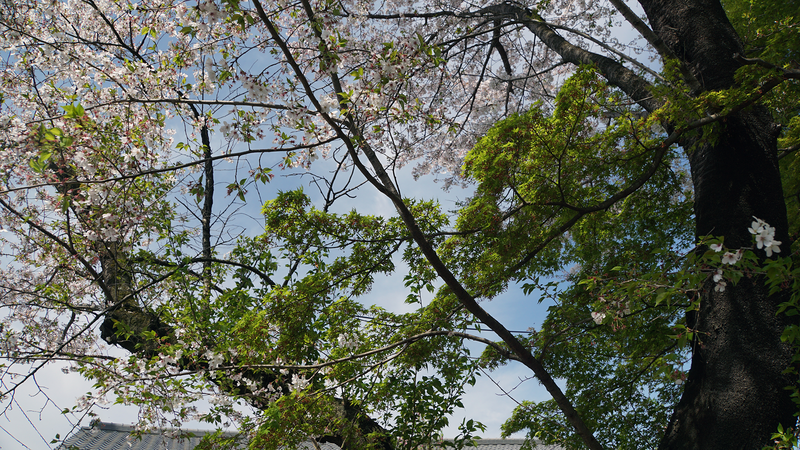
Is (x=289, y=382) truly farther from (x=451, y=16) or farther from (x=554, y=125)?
(x=451, y=16)

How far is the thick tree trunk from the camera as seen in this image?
295 centimetres

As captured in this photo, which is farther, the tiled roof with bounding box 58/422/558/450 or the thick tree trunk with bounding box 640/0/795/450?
the tiled roof with bounding box 58/422/558/450


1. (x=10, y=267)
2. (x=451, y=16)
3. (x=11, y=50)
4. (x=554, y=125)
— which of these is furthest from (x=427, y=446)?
(x=10, y=267)

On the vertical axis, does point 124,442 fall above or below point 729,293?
above

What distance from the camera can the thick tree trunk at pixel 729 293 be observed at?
2947 millimetres

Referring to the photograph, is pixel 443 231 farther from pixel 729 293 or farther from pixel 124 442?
pixel 124 442

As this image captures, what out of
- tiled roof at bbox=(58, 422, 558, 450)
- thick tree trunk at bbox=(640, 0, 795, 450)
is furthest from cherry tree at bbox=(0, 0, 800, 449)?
tiled roof at bbox=(58, 422, 558, 450)

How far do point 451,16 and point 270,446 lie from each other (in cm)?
566

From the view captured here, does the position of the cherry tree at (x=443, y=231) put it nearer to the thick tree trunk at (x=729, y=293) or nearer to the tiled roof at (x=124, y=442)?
the thick tree trunk at (x=729, y=293)

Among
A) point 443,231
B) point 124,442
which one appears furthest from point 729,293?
point 124,442

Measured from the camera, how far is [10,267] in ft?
25.4

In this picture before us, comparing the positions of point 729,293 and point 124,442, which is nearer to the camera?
point 729,293

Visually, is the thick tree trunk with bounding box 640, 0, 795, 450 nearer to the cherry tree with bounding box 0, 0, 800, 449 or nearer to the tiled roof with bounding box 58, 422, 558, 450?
the cherry tree with bounding box 0, 0, 800, 449

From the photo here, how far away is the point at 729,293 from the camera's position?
10.8 feet
